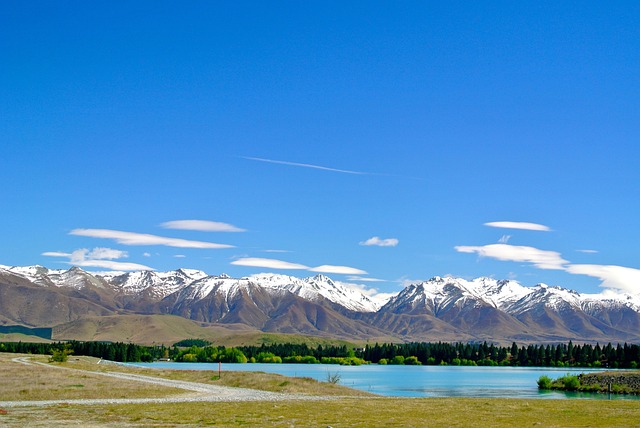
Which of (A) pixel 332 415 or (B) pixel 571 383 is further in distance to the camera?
(B) pixel 571 383

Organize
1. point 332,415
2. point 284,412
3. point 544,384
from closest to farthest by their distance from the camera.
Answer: point 332,415, point 284,412, point 544,384

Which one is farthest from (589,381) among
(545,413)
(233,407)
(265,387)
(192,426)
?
(192,426)

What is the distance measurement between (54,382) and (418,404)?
33951 millimetres

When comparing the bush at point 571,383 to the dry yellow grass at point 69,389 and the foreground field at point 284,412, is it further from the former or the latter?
the dry yellow grass at point 69,389

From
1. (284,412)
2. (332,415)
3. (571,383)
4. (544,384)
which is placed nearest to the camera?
(332,415)

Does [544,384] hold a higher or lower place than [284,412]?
lower

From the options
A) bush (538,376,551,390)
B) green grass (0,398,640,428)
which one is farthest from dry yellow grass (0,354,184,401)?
bush (538,376,551,390)

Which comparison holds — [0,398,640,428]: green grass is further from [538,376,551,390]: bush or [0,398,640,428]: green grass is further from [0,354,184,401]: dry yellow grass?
[538,376,551,390]: bush

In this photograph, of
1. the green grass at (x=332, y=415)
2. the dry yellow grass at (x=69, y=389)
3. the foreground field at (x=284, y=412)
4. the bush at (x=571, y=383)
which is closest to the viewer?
the green grass at (x=332, y=415)

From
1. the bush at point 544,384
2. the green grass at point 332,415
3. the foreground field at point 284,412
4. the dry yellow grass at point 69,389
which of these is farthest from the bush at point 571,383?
the dry yellow grass at point 69,389

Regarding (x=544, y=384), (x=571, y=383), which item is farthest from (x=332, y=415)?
(x=571, y=383)

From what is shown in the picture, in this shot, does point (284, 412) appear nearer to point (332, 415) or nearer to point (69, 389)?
point (332, 415)

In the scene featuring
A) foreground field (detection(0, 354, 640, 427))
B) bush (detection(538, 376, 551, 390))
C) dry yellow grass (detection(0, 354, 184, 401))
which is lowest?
bush (detection(538, 376, 551, 390))

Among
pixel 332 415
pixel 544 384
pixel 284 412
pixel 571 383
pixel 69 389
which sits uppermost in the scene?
pixel 332 415
